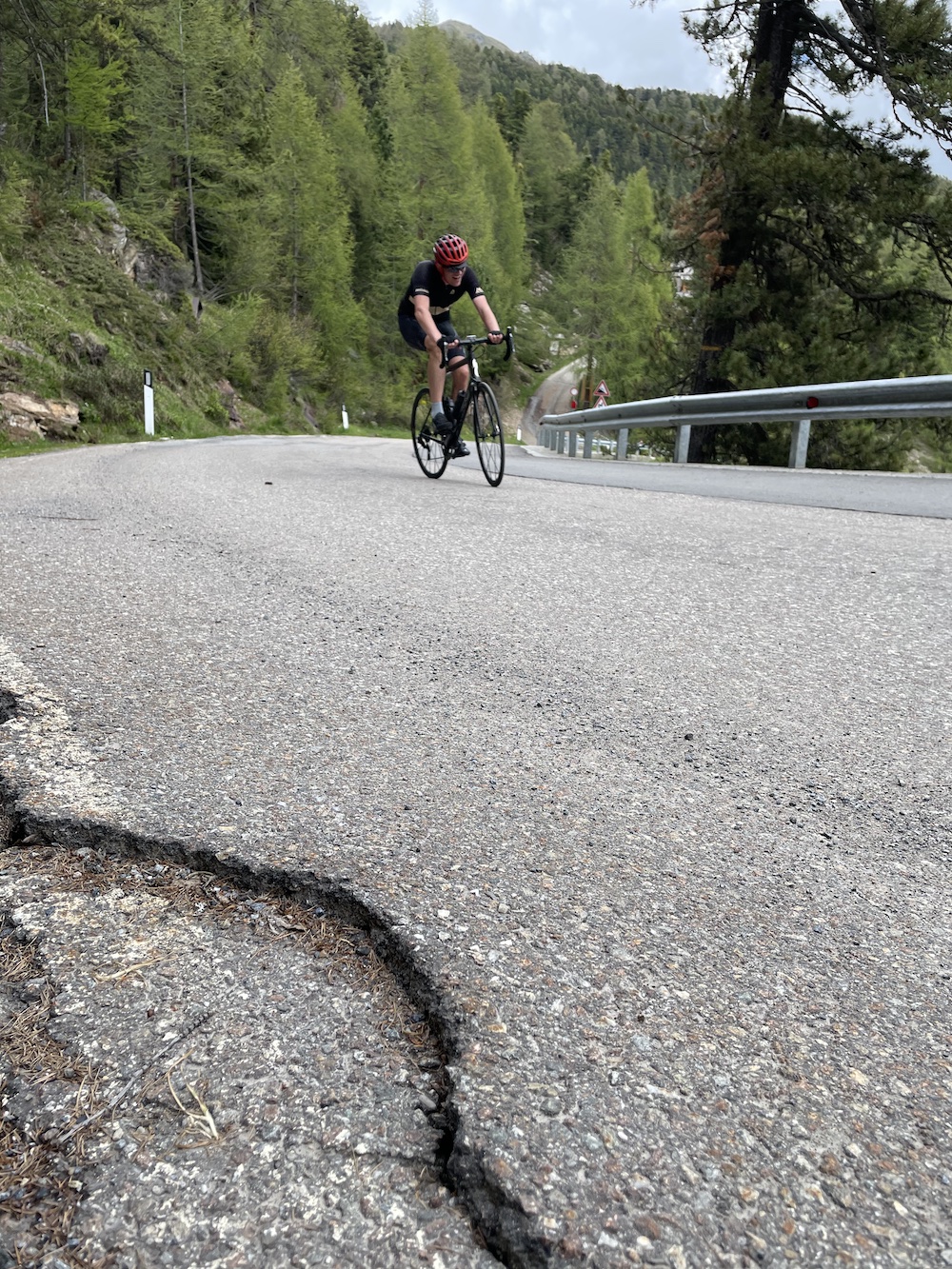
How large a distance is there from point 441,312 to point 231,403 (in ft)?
65.3

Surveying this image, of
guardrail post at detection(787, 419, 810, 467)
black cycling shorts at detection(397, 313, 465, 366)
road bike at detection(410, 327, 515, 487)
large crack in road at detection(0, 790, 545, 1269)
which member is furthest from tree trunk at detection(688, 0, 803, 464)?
large crack in road at detection(0, 790, 545, 1269)

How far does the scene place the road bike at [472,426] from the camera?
8.04 m

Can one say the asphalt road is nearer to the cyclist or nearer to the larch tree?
the cyclist

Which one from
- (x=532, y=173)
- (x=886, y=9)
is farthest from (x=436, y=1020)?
(x=532, y=173)

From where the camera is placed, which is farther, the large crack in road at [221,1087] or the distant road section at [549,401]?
the distant road section at [549,401]

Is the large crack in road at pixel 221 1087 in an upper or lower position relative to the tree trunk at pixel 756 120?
lower

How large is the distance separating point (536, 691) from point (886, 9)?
45.7ft

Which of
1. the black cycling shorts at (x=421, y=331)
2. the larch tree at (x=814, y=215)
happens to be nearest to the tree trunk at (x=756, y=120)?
the larch tree at (x=814, y=215)

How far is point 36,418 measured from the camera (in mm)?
13742

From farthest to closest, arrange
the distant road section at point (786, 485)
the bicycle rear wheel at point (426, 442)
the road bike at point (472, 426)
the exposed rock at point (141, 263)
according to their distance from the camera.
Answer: the exposed rock at point (141, 263) → the bicycle rear wheel at point (426, 442) → the road bike at point (472, 426) → the distant road section at point (786, 485)

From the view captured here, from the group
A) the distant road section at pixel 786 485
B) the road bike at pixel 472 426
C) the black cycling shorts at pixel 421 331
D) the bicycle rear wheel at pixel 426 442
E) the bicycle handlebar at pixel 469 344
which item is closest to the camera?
the distant road section at pixel 786 485

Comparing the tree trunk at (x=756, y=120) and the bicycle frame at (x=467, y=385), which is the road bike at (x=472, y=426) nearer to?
the bicycle frame at (x=467, y=385)

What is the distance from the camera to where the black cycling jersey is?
7922 millimetres

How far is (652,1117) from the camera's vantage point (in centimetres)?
117
